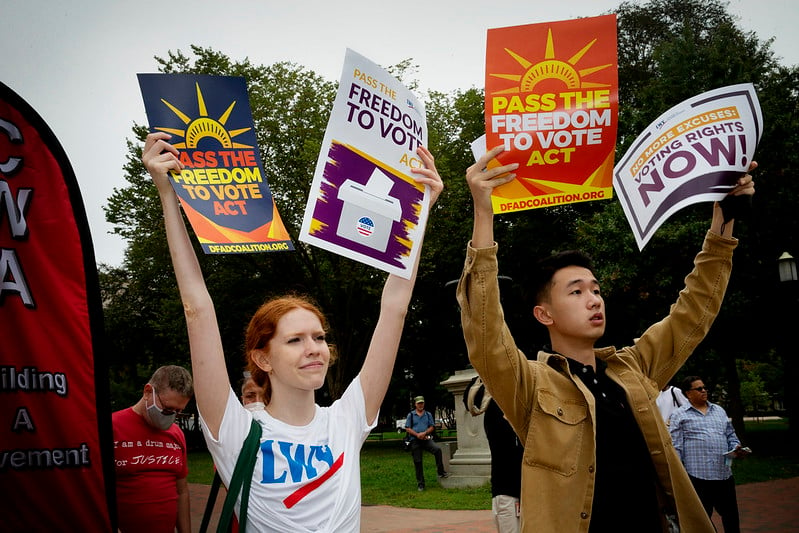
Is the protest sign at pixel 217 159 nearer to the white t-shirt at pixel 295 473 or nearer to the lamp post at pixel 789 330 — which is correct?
the white t-shirt at pixel 295 473

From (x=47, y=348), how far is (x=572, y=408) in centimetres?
189

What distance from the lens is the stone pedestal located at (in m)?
13.2

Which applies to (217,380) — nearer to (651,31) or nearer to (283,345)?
(283,345)

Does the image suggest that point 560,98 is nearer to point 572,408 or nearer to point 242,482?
point 572,408

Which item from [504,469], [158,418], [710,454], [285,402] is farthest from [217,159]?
[710,454]

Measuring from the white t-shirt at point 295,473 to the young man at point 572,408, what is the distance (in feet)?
2.09

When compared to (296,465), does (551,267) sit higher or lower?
higher

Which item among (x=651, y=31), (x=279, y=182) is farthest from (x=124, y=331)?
(x=651, y=31)

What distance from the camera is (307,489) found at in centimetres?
246

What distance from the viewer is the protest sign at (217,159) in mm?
3076

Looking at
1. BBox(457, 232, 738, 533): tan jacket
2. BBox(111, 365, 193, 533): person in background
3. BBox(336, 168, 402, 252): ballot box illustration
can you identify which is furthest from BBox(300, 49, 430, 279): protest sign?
BBox(111, 365, 193, 533): person in background

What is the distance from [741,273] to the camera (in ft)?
61.3

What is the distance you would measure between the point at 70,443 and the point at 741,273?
19350 mm

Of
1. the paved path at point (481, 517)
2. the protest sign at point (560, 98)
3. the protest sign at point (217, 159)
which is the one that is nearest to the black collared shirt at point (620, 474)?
the protest sign at point (560, 98)
